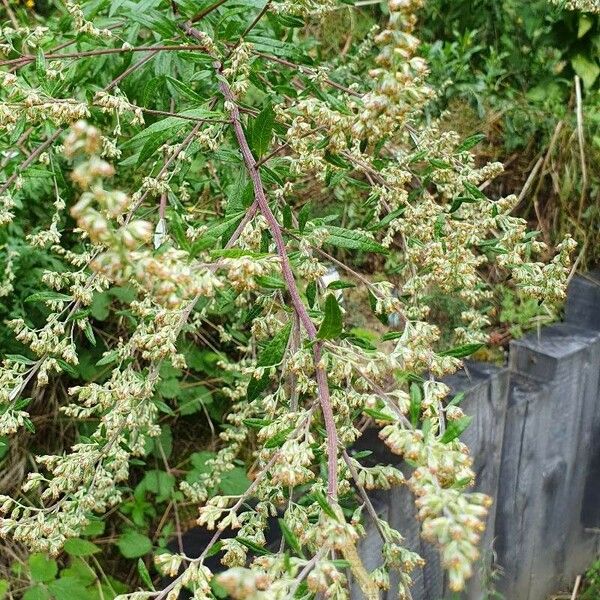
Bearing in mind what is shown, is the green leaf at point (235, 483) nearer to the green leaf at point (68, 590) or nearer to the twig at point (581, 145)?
the green leaf at point (68, 590)

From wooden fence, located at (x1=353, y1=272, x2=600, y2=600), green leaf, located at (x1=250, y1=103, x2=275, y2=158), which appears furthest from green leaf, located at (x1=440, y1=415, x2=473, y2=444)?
wooden fence, located at (x1=353, y1=272, x2=600, y2=600)

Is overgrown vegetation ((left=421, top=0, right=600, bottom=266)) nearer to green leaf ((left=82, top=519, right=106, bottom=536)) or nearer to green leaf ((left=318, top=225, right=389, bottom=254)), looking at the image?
green leaf ((left=318, top=225, right=389, bottom=254))

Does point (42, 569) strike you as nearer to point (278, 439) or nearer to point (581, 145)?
point (278, 439)

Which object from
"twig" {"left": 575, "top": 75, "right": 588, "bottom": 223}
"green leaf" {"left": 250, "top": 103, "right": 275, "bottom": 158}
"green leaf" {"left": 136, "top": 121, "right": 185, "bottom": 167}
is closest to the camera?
"green leaf" {"left": 250, "top": 103, "right": 275, "bottom": 158}

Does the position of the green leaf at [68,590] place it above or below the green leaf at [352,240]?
below

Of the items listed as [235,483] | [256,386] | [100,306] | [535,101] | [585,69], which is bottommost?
[235,483]

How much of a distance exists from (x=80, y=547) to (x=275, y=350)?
1.23m

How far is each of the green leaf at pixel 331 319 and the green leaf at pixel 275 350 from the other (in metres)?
0.13

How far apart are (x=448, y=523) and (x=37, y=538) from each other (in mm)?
788

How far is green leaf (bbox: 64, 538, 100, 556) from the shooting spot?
1965 mm

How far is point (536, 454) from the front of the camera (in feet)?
7.41

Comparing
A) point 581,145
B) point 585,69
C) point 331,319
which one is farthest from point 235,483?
point 585,69

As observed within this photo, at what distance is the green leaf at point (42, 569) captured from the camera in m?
1.92

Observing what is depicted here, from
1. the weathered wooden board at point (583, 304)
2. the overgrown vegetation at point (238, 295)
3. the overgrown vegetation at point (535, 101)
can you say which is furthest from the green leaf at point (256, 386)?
the overgrown vegetation at point (535, 101)
